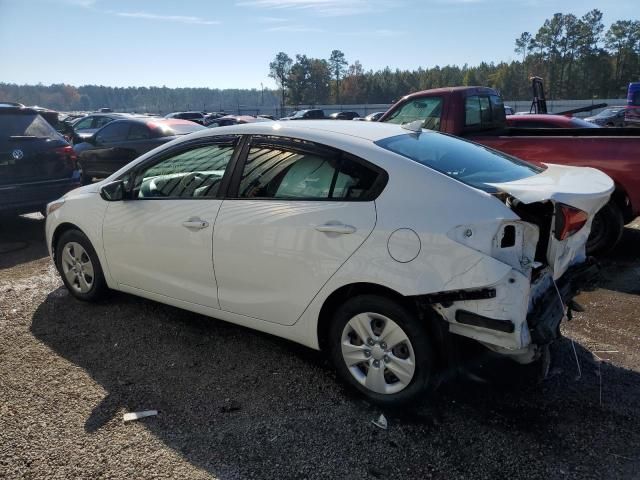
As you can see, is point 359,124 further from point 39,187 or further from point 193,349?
point 39,187

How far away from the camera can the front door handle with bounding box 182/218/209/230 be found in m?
3.49

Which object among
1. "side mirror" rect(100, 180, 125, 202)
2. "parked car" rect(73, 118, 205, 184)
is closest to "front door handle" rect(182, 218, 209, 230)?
"side mirror" rect(100, 180, 125, 202)

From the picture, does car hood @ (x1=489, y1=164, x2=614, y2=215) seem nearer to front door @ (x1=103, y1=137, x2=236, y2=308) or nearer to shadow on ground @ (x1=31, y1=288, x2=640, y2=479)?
shadow on ground @ (x1=31, y1=288, x2=640, y2=479)

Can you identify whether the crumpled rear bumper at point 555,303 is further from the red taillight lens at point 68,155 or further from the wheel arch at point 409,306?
the red taillight lens at point 68,155

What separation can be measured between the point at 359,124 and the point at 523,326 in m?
1.80

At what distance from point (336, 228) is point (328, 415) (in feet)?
3.57

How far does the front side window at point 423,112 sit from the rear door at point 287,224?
4.15m

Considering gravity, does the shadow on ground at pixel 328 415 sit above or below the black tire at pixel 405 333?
below

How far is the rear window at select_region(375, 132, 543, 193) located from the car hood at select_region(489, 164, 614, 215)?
103 millimetres

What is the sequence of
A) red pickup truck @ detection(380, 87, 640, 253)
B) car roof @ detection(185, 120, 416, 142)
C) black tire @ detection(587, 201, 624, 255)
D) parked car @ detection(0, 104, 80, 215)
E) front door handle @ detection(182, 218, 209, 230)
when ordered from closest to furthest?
car roof @ detection(185, 120, 416, 142) → front door handle @ detection(182, 218, 209, 230) → red pickup truck @ detection(380, 87, 640, 253) → black tire @ detection(587, 201, 624, 255) → parked car @ detection(0, 104, 80, 215)

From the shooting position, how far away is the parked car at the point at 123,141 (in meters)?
10.3

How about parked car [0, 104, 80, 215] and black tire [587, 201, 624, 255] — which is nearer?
black tire [587, 201, 624, 255]

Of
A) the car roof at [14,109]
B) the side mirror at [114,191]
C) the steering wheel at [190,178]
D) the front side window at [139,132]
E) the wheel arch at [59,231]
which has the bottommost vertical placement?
the wheel arch at [59,231]

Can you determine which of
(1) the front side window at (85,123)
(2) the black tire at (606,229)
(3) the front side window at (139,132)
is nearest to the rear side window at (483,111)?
(2) the black tire at (606,229)
